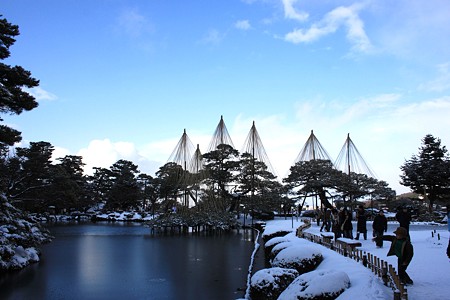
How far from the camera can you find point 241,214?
43.2 meters

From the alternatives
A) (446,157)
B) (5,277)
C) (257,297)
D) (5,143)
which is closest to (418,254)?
(257,297)

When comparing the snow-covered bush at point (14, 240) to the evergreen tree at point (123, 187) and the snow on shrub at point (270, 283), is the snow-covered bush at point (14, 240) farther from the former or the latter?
the evergreen tree at point (123, 187)

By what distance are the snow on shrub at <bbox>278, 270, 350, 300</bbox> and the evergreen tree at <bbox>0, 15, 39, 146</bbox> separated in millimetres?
13071

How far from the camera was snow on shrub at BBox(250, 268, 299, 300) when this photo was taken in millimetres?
7895

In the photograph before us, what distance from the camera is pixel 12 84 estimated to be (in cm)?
1477

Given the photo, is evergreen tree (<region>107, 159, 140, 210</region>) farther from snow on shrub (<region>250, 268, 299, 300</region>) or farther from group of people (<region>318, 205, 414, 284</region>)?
snow on shrub (<region>250, 268, 299, 300</region>)

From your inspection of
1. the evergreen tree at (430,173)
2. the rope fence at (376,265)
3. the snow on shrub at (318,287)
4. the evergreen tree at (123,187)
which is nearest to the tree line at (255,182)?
the evergreen tree at (430,173)

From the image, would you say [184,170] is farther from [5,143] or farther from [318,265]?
[318,265]

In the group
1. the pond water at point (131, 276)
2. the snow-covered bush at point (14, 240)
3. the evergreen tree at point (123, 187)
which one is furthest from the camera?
the evergreen tree at point (123, 187)

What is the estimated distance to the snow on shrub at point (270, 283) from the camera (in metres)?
7.89

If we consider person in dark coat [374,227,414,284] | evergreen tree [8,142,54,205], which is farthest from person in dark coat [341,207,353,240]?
evergreen tree [8,142,54,205]

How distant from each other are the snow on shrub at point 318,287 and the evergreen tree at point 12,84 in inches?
515

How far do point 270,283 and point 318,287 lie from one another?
1757 mm

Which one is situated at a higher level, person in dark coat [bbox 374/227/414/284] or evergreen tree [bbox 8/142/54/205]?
evergreen tree [bbox 8/142/54/205]
